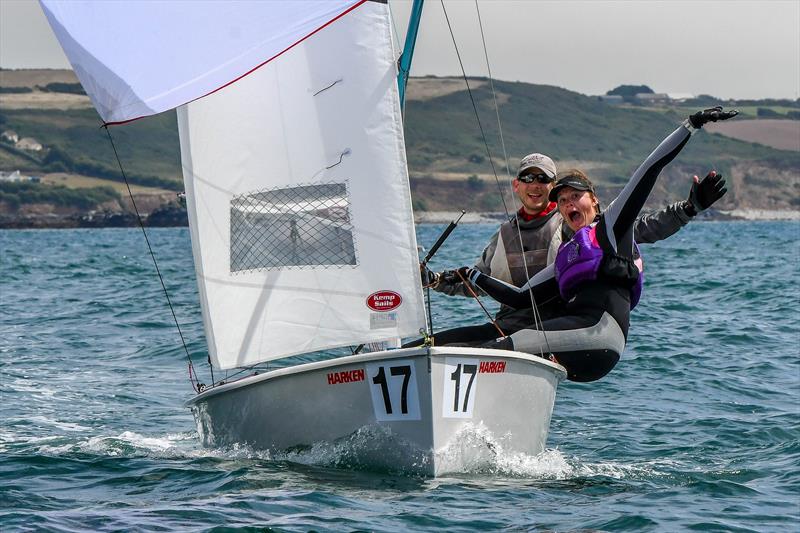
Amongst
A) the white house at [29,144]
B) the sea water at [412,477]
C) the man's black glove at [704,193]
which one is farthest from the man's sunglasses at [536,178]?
the white house at [29,144]

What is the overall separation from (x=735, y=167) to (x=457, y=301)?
142 meters

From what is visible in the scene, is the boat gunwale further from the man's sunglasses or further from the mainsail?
the man's sunglasses

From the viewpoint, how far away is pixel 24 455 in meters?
8.47

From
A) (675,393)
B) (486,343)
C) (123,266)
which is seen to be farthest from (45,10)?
(123,266)

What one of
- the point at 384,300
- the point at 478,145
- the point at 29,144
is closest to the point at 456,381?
the point at 384,300

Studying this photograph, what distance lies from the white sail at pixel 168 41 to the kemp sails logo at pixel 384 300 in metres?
1.58

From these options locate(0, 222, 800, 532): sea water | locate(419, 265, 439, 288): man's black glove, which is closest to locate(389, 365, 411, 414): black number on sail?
locate(0, 222, 800, 532): sea water

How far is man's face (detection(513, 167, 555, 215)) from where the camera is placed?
837 centimetres

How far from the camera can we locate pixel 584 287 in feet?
26.3

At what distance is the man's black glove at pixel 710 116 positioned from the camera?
7016mm

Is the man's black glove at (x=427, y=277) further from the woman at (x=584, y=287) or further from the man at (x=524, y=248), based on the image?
the woman at (x=584, y=287)

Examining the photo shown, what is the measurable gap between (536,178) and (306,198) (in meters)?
1.64

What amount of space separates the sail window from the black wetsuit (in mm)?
926

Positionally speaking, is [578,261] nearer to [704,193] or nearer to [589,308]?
[589,308]
